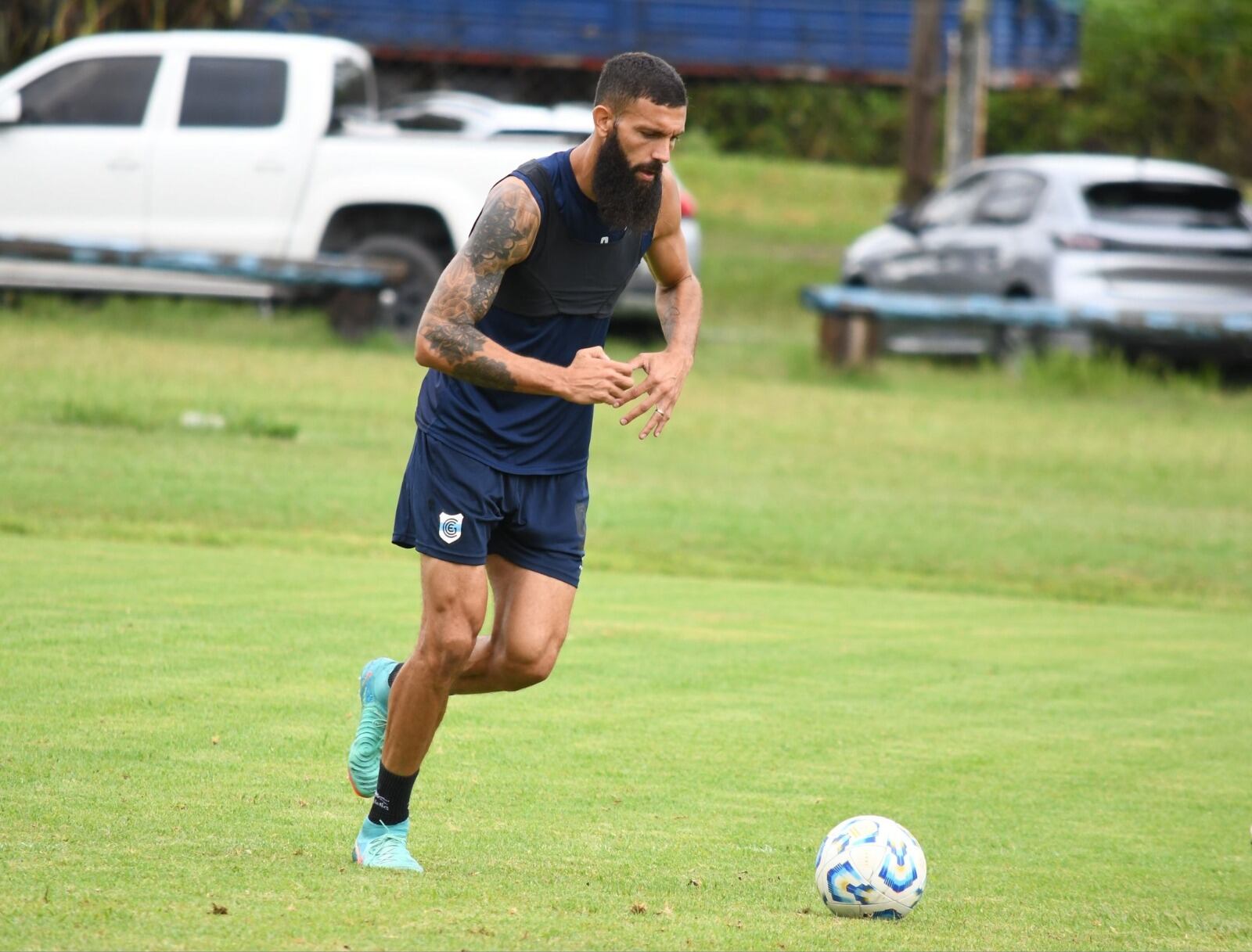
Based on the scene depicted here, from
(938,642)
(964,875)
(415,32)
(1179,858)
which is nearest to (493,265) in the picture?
(964,875)

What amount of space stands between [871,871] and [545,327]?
176 centimetres

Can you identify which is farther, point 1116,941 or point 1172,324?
point 1172,324

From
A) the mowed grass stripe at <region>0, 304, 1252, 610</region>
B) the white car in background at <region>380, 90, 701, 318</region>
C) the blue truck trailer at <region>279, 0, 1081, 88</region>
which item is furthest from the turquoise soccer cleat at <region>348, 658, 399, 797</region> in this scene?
the blue truck trailer at <region>279, 0, 1081, 88</region>

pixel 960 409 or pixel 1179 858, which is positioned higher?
pixel 1179 858

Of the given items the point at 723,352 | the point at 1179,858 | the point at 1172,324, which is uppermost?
the point at 1179,858

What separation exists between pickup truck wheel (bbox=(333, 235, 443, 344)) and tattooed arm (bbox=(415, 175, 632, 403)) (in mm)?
12664

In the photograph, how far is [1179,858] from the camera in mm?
5758

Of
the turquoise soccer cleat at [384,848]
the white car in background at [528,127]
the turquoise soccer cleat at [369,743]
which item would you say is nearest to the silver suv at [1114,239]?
the white car in background at [528,127]

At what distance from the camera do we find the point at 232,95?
59.1ft

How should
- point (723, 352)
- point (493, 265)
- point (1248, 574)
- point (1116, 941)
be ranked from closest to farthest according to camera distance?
point (1116, 941) < point (493, 265) < point (1248, 574) < point (723, 352)

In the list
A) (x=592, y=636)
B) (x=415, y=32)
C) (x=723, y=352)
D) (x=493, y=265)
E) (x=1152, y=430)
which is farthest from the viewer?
(x=415, y=32)

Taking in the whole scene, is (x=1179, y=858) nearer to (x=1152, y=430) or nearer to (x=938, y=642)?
(x=938, y=642)

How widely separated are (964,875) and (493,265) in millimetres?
2187

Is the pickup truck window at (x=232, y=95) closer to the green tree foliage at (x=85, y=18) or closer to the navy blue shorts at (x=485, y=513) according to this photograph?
the green tree foliage at (x=85, y=18)
